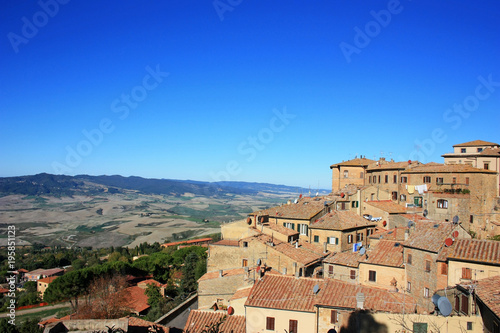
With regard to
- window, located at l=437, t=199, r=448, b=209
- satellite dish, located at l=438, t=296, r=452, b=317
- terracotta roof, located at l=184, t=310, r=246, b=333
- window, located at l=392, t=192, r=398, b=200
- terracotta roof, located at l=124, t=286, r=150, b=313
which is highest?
window, located at l=392, t=192, r=398, b=200

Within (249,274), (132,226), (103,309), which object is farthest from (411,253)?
(132,226)

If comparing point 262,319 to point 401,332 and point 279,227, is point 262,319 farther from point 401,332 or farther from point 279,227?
point 279,227

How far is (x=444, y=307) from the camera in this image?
11180 millimetres

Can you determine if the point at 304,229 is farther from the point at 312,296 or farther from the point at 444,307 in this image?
the point at 444,307

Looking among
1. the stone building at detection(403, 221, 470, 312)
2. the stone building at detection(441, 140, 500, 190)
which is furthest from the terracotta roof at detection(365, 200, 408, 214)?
the stone building at detection(403, 221, 470, 312)

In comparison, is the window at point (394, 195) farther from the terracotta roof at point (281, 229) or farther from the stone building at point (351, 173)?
the terracotta roof at point (281, 229)

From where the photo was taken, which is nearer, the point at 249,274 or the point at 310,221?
the point at 249,274

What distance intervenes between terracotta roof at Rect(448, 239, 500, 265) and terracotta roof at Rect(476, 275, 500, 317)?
4.22 feet

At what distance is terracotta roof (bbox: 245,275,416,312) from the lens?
1497 cm

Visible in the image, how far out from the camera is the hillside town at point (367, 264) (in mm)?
12027

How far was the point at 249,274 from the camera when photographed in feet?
69.9

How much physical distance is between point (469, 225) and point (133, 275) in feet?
134

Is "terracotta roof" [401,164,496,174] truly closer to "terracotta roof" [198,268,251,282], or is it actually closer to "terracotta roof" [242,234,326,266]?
"terracotta roof" [242,234,326,266]

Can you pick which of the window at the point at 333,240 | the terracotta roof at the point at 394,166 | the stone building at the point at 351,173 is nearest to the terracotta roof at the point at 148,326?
the window at the point at 333,240
